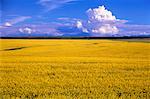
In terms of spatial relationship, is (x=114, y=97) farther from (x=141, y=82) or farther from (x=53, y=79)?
(x=53, y=79)

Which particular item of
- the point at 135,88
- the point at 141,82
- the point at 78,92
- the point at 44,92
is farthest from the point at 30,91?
the point at 141,82

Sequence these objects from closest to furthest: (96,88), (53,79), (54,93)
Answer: (54,93) → (96,88) → (53,79)

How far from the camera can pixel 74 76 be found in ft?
66.7

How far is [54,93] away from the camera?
1440 cm

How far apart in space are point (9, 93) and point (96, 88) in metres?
4.00

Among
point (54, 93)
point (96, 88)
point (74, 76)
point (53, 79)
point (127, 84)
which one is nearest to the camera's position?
point (54, 93)

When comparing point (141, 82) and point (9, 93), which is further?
point (141, 82)

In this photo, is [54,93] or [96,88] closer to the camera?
[54,93]

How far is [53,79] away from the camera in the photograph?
62.3ft

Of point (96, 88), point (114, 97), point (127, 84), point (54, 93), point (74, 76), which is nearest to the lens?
point (114, 97)

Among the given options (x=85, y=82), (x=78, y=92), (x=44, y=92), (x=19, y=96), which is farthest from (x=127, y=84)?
(x=19, y=96)

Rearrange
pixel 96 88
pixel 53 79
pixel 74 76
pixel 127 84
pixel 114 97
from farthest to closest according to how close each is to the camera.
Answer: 1. pixel 74 76
2. pixel 53 79
3. pixel 127 84
4. pixel 96 88
5. pixel 114 97

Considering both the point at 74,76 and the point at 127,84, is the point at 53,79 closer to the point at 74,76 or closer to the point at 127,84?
the point at 74,76

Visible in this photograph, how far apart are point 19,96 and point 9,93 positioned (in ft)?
3.24
